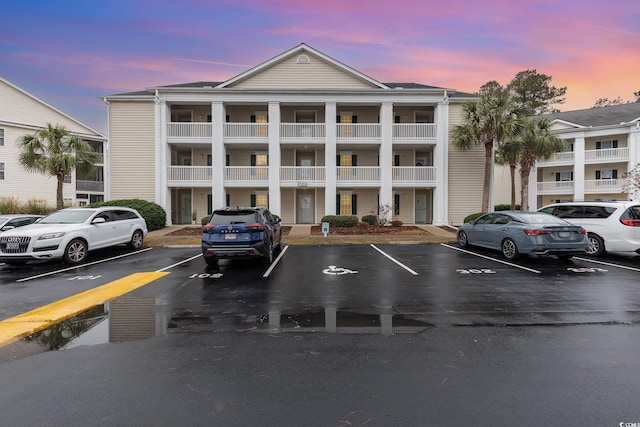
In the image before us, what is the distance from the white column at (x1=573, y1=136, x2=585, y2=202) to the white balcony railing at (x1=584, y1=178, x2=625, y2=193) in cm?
72

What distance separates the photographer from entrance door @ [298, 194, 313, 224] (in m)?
27.6

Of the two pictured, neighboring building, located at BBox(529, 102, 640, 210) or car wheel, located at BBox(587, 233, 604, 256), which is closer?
car wheel, located at BBox(587, 233, 604, 256)

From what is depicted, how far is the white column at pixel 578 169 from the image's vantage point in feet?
115

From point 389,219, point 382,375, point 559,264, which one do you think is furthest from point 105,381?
point 389,219

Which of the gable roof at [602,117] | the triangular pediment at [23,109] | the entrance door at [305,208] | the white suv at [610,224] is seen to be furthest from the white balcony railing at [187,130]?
the gable roof at [602,117]

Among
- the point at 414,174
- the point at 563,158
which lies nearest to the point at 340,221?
the point at 414,174

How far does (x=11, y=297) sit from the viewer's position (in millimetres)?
7121

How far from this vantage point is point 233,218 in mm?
10188

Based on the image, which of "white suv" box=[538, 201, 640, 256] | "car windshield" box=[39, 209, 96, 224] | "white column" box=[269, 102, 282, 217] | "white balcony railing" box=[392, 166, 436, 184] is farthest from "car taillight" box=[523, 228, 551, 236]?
"white column" box=[269, 102, 282, 217]

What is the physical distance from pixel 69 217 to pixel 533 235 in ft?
48.0

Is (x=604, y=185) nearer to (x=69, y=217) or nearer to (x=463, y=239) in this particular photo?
(x=463, y=239)

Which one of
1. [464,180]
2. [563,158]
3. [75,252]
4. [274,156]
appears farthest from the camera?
[563,158]

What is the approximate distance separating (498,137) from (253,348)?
73.6 feet

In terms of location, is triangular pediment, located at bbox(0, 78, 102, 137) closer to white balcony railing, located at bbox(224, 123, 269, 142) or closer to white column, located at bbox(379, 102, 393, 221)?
white balcony railing, located at bbox(224, 123, 269, 142)
